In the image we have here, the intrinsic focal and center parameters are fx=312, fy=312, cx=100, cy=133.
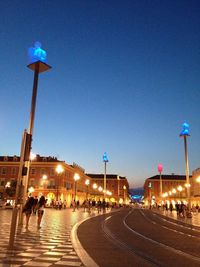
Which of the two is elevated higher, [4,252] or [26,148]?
[26,148]

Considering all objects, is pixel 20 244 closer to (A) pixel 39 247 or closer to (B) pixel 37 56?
(A) pixel 39 247

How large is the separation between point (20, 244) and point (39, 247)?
3.02 ft

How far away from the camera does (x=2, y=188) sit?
3187 inches

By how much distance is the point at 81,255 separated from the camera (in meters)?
9.70

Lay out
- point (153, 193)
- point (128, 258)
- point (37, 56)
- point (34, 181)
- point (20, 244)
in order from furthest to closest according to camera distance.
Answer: point (153, 193), point (34, 181), point (37, 56), point (20, 244), point (128, 258)

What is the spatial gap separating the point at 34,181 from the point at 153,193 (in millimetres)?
89824

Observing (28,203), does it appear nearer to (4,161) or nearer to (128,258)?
(128,258)

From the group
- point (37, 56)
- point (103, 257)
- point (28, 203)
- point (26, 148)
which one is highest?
point (37, 56)

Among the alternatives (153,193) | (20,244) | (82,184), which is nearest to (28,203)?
(20,244)

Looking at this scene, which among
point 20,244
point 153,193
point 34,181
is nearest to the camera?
point 20,244

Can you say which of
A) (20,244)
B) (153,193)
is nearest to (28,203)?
(20,244)

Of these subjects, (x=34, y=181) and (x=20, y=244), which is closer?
(x=20, y=244)

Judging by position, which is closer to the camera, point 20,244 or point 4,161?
point 20,244

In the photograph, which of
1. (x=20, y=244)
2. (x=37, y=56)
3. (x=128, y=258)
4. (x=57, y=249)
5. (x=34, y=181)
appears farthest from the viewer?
(x=34, y=181)
